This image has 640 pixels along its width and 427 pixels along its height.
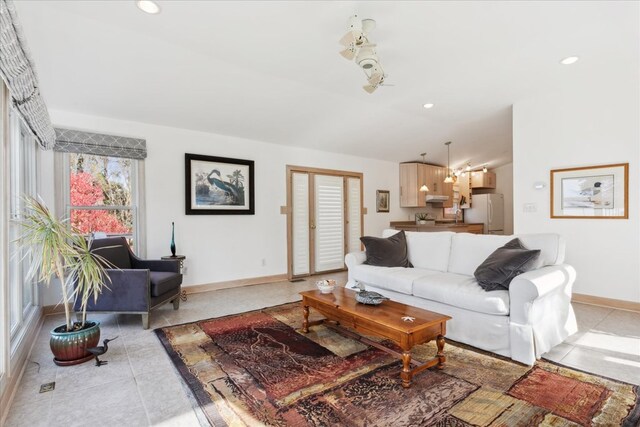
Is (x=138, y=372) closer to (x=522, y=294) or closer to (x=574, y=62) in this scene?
(x=522, y=294)

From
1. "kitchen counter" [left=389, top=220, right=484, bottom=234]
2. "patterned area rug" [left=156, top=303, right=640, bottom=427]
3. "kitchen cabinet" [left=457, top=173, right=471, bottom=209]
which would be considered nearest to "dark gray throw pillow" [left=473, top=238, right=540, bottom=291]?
"patterned area rug" [left=156, top=303, right=640, bottom=427]

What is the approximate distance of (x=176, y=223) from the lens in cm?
434

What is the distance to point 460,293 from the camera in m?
2.64

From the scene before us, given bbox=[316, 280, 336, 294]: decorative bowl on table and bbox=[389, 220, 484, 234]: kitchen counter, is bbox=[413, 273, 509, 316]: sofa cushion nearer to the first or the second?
bbox=[316, 280, 336, 294]: decorative bowl on table

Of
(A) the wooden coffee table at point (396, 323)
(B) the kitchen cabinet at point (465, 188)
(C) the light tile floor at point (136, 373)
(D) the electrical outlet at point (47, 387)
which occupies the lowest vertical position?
(C) the light tile floor at point (136, 373)

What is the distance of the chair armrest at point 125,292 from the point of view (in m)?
3.04

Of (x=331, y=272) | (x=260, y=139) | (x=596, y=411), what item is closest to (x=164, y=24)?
→ (x=260, y=139)

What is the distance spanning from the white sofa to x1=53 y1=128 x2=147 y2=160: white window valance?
129 inches

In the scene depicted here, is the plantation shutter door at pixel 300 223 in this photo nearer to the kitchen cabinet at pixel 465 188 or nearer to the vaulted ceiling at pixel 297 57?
the vaulted ceiling at pixel 297 57

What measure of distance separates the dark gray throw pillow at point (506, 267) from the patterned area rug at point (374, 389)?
1.86ft

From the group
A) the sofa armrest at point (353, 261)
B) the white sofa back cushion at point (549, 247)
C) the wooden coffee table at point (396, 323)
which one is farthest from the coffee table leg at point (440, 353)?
the sofa armrest at point (353, 261)

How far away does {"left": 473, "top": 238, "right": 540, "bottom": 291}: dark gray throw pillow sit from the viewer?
8.25 ft

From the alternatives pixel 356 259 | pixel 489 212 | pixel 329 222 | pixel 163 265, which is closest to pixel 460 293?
pixel 356 259

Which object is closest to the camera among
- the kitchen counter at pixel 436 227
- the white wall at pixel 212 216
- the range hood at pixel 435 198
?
the white wall at pixel 212 216
